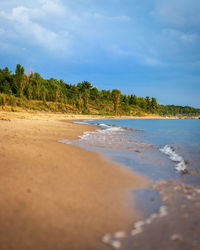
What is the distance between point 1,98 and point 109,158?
120 feet

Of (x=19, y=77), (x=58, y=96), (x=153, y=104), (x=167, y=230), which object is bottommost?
(x=167, y=230)

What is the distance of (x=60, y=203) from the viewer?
2912 millimetres

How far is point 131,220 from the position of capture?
2.62 metres

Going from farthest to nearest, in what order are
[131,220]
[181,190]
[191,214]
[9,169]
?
[9,169] < [181,190] < [191,214] < [131,220]

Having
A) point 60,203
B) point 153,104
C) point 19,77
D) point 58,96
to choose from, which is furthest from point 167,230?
point 153,104

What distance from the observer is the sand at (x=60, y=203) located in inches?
83.5

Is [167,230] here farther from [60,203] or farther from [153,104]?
[153,104]

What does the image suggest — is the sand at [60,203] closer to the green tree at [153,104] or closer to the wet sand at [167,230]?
the wet sand at [167,230]

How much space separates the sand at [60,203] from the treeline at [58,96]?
3607cm

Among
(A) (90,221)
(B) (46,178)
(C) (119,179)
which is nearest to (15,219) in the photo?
(A) (90,221)

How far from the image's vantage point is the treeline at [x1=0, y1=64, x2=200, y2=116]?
48.3m

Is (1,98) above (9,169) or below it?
above

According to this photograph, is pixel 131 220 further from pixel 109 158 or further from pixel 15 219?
pixel 109 158

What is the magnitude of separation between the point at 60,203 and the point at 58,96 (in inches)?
2376
